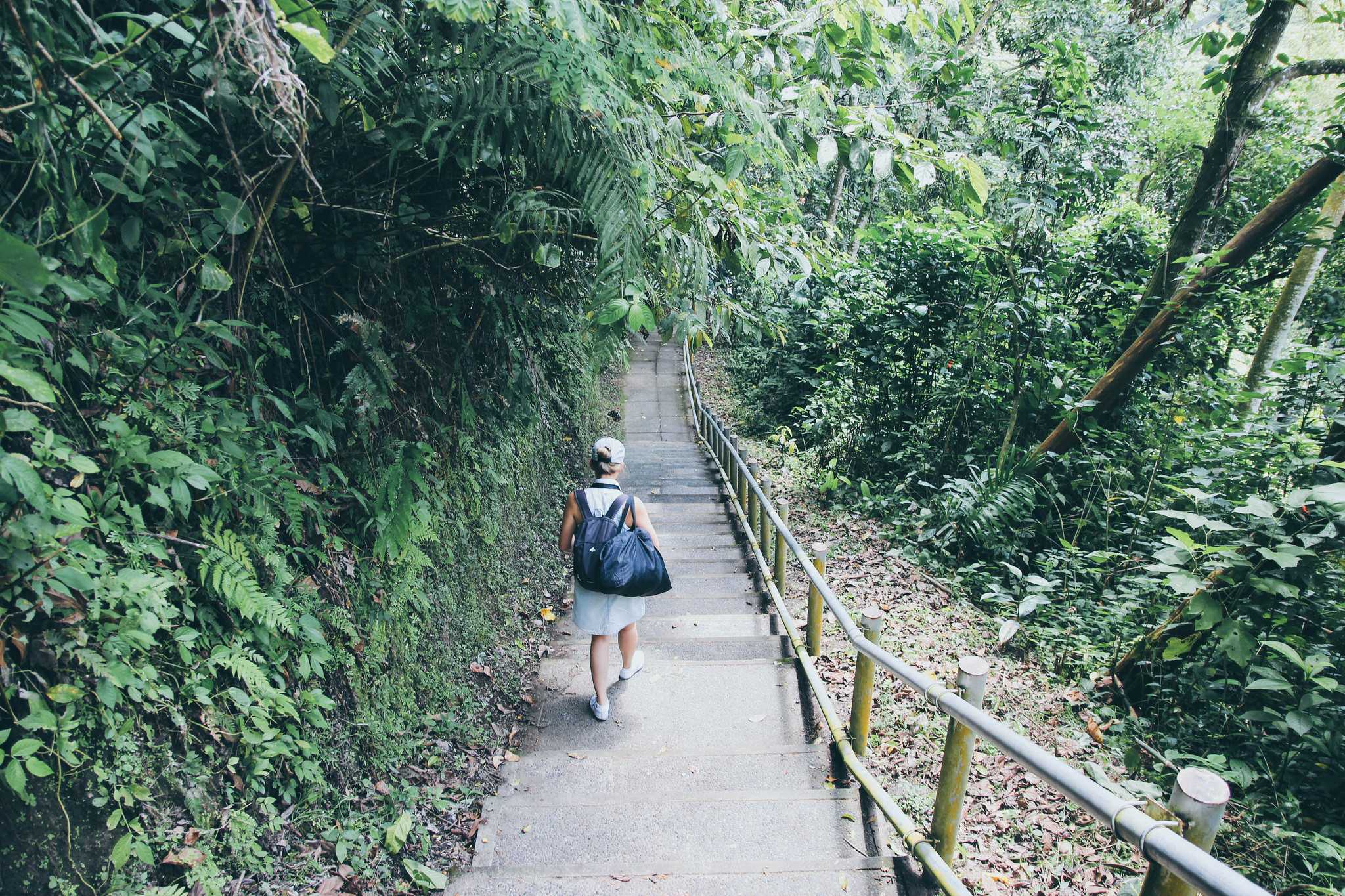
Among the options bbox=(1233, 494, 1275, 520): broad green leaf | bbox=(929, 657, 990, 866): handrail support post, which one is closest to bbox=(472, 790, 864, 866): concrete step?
bbox=(929, 657, 990, 866): handrail support post

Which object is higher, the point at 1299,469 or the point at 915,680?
the point at 1299,469

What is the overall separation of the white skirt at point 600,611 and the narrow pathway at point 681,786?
598mm

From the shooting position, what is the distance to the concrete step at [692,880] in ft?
8.20

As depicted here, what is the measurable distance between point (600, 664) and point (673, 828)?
113cm

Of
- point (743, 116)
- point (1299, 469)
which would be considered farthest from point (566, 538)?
point (1299, 469)

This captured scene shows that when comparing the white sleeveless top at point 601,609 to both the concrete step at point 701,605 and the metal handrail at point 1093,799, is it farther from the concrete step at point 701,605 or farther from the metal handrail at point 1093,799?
the concrete step at point 701,605

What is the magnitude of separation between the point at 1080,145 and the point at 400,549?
6.07 m

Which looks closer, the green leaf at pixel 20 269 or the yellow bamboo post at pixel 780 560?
the green leaf at pixel 20 269

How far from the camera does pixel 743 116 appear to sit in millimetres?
2965

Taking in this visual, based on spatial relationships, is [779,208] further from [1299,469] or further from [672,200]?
[1299,469]

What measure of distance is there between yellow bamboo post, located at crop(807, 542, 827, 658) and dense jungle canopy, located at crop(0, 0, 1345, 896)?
1.68 metres

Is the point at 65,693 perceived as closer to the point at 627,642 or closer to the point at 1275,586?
the point at 627,642

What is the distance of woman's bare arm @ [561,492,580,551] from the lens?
12.3 ft

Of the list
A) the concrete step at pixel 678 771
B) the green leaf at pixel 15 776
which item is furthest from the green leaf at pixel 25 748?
the concrete step at pixel 678 771
